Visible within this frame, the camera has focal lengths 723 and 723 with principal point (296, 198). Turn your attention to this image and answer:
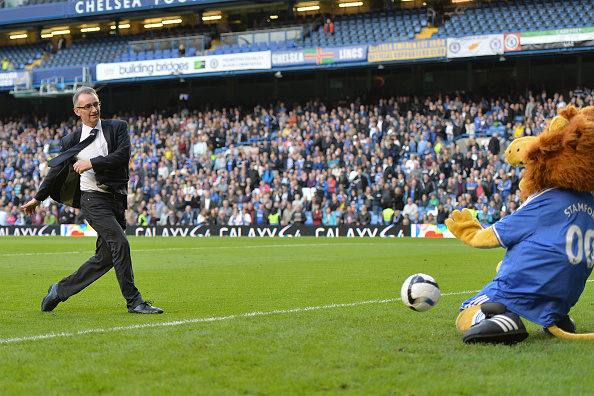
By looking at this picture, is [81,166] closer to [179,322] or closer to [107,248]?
[107,248]

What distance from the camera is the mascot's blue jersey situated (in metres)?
5.20

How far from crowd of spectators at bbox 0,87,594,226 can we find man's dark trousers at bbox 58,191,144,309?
65.1 ft

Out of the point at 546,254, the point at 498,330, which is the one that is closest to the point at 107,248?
the point at 498,330

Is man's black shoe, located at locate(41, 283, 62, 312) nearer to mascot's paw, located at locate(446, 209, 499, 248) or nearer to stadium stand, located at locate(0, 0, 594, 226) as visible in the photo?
mascot's paw, located at locate(446, 209, 499, 248)

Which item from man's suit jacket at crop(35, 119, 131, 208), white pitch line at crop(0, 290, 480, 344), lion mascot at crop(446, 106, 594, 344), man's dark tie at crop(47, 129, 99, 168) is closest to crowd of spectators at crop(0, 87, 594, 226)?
white pitch line at crop(0, 290, 480, 344)

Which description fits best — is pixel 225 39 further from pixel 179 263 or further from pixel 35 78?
pixel 179 263

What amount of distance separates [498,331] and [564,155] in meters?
1.42

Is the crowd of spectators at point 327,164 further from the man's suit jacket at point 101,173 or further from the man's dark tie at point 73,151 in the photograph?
the man's dark tie at point 73,151

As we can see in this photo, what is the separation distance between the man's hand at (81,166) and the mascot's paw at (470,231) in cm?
329

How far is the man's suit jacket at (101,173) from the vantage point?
693 cm

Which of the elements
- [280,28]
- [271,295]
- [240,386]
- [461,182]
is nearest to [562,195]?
[240,386]

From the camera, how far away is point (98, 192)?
23.0 feet

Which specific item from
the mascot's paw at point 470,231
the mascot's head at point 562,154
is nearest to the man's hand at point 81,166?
the mascot's paw at point 470,231

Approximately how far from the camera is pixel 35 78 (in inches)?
1677
